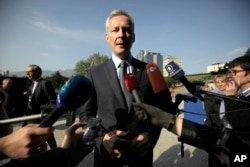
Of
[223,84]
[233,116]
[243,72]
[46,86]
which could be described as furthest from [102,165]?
[223,84]

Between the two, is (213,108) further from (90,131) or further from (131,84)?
(90,131)

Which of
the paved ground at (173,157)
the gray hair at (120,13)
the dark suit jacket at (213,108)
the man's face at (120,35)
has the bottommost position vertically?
the paved ground at (173,157)

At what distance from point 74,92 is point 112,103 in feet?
2.04

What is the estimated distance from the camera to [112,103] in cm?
167

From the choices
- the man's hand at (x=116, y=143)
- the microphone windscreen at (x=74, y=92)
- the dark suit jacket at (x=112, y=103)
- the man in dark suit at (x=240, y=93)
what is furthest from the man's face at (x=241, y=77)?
the microphone windscreen at (x=74, y=92)

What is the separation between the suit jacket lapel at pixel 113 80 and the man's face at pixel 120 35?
4.9 inches

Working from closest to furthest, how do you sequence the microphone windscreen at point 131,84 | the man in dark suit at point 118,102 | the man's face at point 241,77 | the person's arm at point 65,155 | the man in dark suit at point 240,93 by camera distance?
the person's arm at point 65,155 → the microphone windscreen at point 131,84 → the man in dark suit at point 118,102 → the man in dark suit at point 240,93 → the man's face at point 241,77

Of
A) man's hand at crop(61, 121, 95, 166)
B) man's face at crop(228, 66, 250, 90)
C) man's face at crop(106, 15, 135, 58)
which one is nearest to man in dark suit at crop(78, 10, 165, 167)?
man's face at crop(106, 15, 135, 58)

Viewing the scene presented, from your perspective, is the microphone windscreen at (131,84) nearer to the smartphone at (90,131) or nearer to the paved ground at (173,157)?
the smartphone at (90,131)

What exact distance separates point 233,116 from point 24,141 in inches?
80.3

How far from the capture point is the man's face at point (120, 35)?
5.76ft

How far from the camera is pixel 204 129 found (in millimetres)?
1188

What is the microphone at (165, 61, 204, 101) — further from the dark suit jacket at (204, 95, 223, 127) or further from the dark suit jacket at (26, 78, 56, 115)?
the dark suit jacket at (26, 78, 56, 115)

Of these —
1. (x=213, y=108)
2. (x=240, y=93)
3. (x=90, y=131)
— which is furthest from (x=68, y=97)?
(x=213, y=108)
